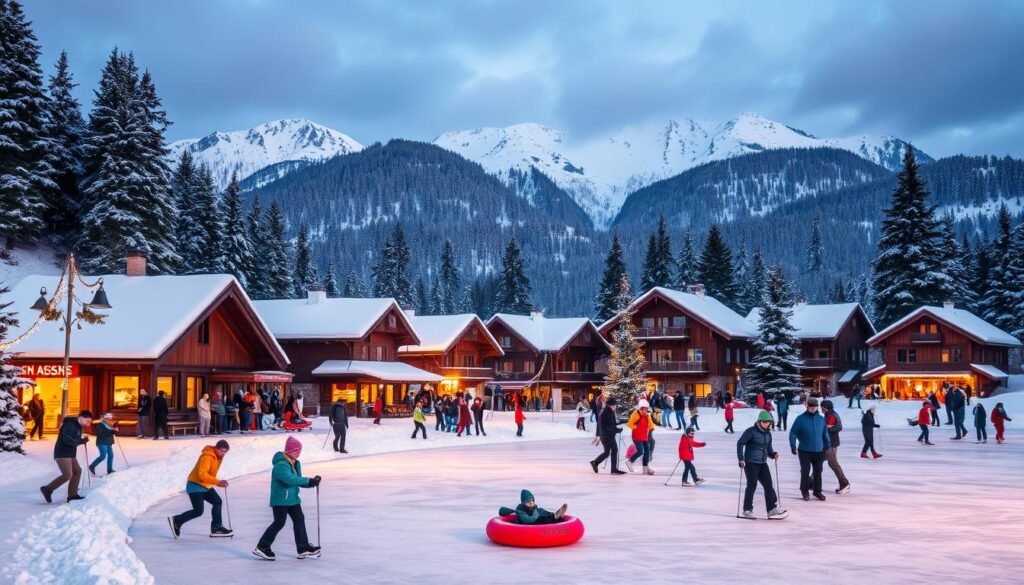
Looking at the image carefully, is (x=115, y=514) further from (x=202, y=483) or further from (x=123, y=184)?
(x=123, y=184)

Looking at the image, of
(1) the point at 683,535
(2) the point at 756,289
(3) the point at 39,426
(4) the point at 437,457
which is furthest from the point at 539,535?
(2) the point at 756,289

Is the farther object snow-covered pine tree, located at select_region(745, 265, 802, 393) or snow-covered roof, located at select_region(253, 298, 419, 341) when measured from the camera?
snow-covered pine tree, located at select_region(745, 265, 802, 393)

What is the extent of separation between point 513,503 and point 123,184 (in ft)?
154

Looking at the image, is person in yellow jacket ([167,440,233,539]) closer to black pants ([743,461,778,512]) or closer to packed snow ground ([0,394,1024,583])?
packed snow ground ([0,394,1024,583])

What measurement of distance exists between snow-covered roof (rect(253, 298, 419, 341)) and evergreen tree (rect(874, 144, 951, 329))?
39068mm

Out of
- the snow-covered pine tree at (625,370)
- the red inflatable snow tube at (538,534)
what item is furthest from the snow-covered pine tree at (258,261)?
the red inflatable snow tube at (538,534)

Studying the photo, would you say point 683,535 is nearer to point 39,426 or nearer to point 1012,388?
point 39,426

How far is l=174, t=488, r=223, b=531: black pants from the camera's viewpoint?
13.0 m

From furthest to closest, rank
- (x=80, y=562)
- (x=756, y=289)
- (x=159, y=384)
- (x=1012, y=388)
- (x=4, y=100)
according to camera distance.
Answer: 1. (x=756, y=289)
2. (x=1012, y=388)
3. (x=4, y=100)
4. (x=159, y=384)
5. (x=80, y=562)

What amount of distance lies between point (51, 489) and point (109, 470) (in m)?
4.33

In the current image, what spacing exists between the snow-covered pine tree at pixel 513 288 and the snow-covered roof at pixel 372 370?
4506cm

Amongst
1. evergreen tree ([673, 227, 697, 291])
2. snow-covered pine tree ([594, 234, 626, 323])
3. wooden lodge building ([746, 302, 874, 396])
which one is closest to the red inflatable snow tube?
wooden lodge building ([746, 302, 874, 396])

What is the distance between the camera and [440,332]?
67688 mm

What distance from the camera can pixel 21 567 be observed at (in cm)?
1055
